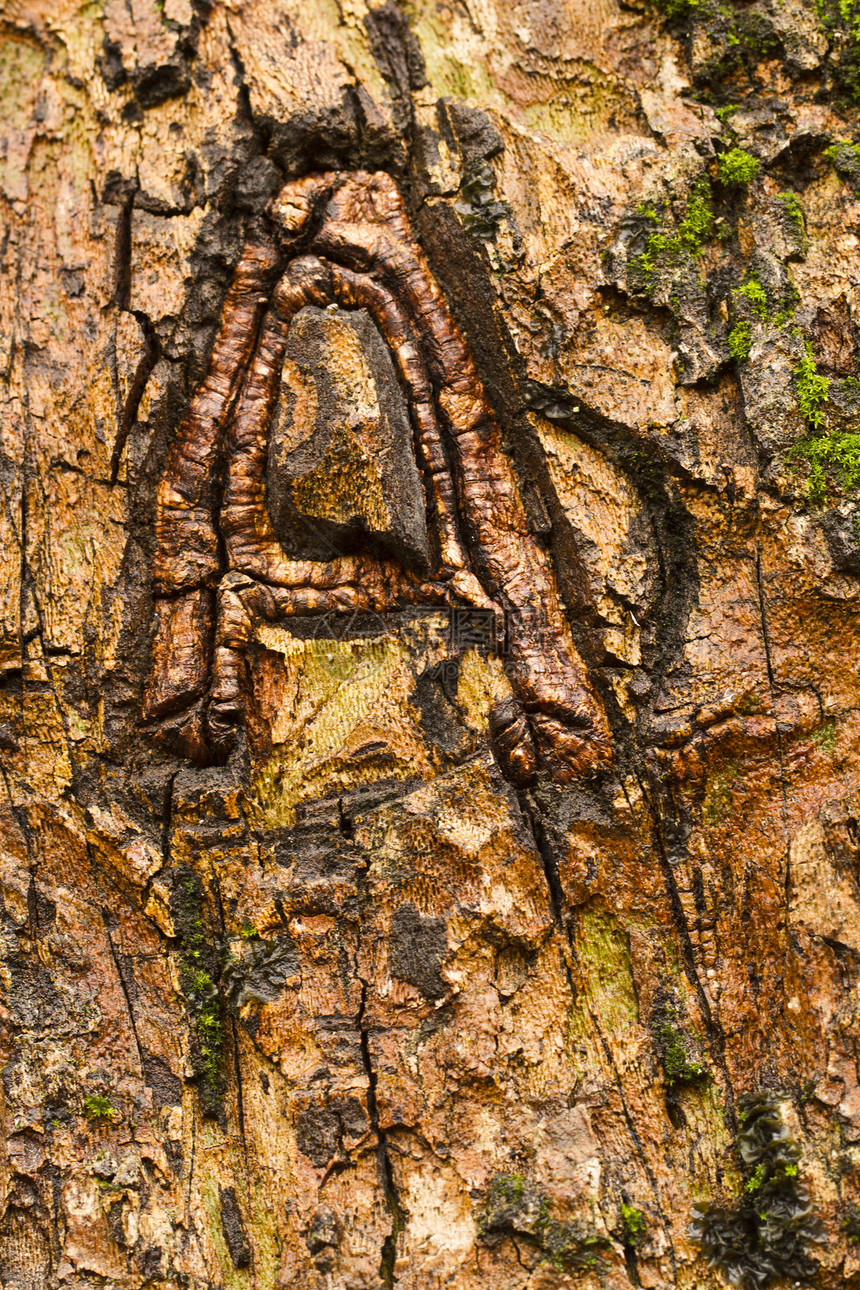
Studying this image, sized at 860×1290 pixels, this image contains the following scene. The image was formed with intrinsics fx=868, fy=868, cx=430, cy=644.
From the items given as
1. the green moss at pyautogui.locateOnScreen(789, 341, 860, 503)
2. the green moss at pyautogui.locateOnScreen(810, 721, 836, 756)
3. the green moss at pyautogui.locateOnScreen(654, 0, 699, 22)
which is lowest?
the green moss at pyautogui.locateOnScreen(810, 721, 836, 756)

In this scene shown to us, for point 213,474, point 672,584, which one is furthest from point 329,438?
point 672,584

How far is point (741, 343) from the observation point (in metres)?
3.01

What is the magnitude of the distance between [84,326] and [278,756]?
1770 millimetres

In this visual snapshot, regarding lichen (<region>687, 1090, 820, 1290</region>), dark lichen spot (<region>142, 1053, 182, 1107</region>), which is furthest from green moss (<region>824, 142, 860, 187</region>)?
dark lichen spot (<region>142, 1053, 182, 1107</region>)

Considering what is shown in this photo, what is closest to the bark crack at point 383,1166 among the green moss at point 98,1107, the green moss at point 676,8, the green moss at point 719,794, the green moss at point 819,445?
the green moss at point 98,1107

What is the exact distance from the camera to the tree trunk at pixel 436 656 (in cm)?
270

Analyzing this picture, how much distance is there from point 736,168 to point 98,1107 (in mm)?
3920

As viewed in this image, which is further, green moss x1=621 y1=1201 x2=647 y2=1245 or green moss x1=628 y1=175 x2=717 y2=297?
green moss x1=628 y1=175 x2=717 y2=297

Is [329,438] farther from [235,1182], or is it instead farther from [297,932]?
[235,1182]

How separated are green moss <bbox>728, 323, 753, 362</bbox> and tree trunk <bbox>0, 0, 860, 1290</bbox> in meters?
0.02

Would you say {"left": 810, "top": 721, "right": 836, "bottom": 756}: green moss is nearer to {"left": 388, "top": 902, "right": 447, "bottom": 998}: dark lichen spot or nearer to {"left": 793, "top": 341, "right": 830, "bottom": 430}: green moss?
{"left": 793, "top": 341, "right": 830, "bottom": 430}: green moss

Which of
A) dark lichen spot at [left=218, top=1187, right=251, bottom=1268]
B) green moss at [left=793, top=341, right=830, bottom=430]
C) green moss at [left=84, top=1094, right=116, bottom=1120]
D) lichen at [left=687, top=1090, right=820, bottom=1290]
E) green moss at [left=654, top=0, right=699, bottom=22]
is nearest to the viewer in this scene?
lichen at [left=687, top=1090, right=820, bottom=1290]

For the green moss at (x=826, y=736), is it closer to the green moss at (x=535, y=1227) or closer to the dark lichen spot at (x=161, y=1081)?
the green moss at (x=535, y=1227)

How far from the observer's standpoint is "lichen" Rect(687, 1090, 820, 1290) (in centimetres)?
255
